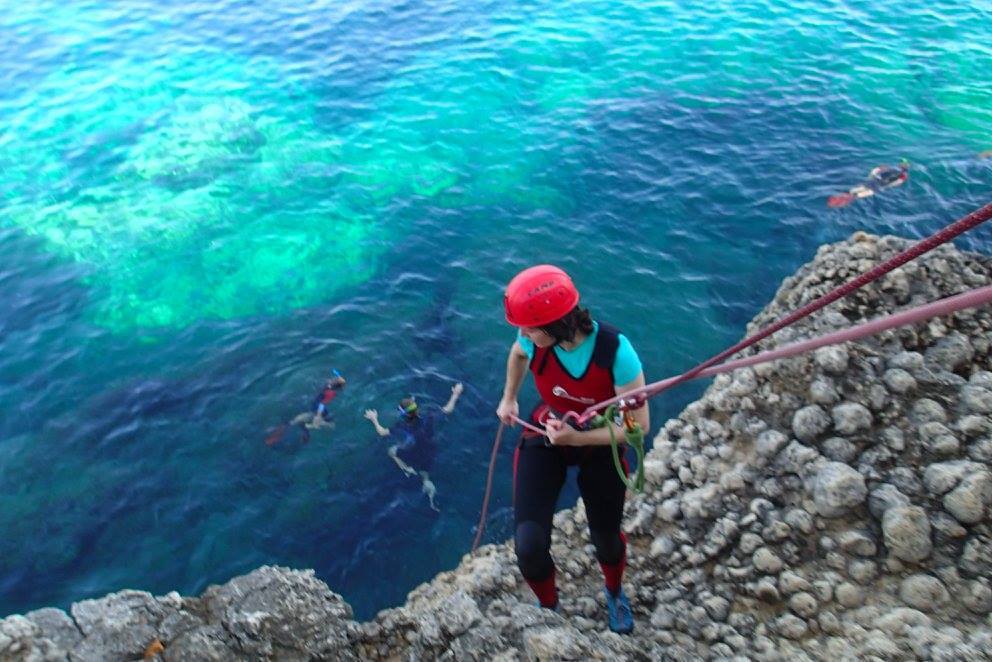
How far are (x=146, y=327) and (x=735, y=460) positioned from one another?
987cm

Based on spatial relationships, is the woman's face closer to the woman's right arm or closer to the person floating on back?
the woman's right arm

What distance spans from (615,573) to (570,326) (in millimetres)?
2008

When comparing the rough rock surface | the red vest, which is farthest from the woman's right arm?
the rough rock surface

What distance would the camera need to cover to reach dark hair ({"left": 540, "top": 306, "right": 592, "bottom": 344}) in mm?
4305

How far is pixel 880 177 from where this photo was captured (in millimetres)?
13297

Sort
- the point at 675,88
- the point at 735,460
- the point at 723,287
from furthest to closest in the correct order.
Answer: the point at 675,88
the point at 723,287
the point at 735,460

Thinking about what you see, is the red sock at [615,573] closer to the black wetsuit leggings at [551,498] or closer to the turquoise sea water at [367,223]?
the black wetsuit leggings at [551,498]

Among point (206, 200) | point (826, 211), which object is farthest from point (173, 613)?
point (826, 211)

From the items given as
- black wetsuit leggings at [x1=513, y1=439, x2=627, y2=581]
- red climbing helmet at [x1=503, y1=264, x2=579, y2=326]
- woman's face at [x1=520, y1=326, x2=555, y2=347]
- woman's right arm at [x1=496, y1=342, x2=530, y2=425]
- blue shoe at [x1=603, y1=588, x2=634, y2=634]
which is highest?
red climbing helmet at [x1=503, y1=264, x2=579, y2=326]

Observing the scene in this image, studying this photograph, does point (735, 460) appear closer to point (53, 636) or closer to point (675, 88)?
point (53, 636)

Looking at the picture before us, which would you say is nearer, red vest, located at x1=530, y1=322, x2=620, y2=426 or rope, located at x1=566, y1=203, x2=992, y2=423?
rope, located at x1=566, y1=203, x2=992, y2=423

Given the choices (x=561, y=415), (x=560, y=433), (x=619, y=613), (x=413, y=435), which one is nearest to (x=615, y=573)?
(x=619, y=613)

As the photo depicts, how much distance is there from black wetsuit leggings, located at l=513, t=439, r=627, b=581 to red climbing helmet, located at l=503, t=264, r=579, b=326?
3.75 ft

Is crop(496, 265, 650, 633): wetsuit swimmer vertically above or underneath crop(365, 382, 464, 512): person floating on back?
above
